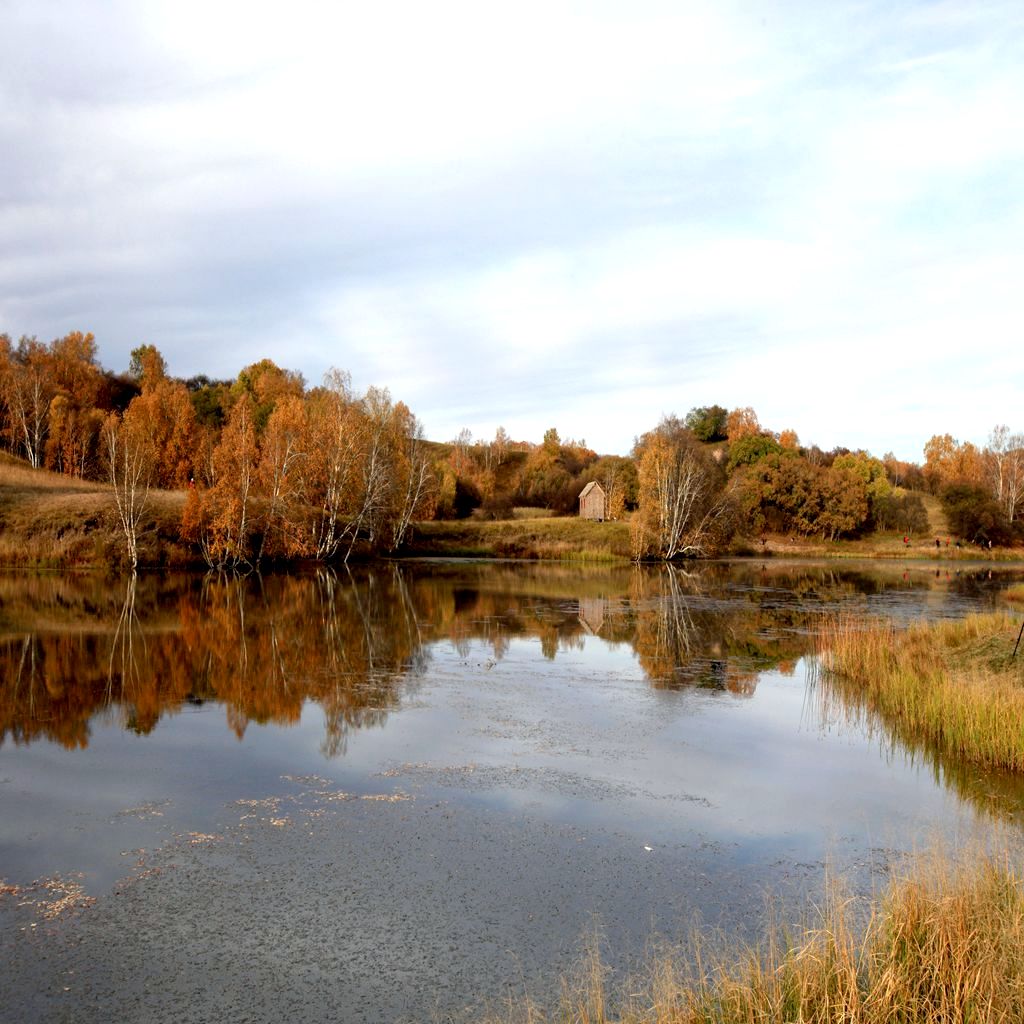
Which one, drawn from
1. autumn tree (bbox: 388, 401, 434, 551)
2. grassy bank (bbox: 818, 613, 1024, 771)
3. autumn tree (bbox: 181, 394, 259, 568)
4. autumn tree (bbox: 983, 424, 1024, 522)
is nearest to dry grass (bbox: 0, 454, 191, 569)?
autumn tree (bbox: 181, 394, 259, 568)

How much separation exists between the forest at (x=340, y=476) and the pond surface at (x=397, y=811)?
73.6 ft

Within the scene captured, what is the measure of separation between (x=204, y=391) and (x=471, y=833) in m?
75.2

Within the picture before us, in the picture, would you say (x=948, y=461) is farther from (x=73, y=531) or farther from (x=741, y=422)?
(x=73, y=531)

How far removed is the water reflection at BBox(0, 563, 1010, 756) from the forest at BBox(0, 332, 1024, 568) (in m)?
5.67

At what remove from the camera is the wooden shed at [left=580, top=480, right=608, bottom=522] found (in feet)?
243

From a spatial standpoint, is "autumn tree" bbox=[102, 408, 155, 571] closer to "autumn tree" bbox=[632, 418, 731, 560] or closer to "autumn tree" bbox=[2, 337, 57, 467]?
"autumn tree" bbox=[2, 337, 57, 467]

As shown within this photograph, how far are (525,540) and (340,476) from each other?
59.1ft

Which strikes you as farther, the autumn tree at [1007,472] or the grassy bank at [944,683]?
the autumn tree at [1007,472]

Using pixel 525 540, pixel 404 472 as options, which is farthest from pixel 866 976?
pixel 525 540

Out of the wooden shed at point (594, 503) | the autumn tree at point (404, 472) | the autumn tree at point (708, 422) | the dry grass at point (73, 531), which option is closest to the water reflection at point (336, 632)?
the dry grass at point (73, 531)

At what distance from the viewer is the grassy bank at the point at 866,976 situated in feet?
15.0

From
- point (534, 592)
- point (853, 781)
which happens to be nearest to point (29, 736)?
point (853, 781)

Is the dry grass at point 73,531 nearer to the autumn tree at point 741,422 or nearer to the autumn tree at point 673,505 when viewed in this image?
the autumn tree at point 673,505

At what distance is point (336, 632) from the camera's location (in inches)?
853
